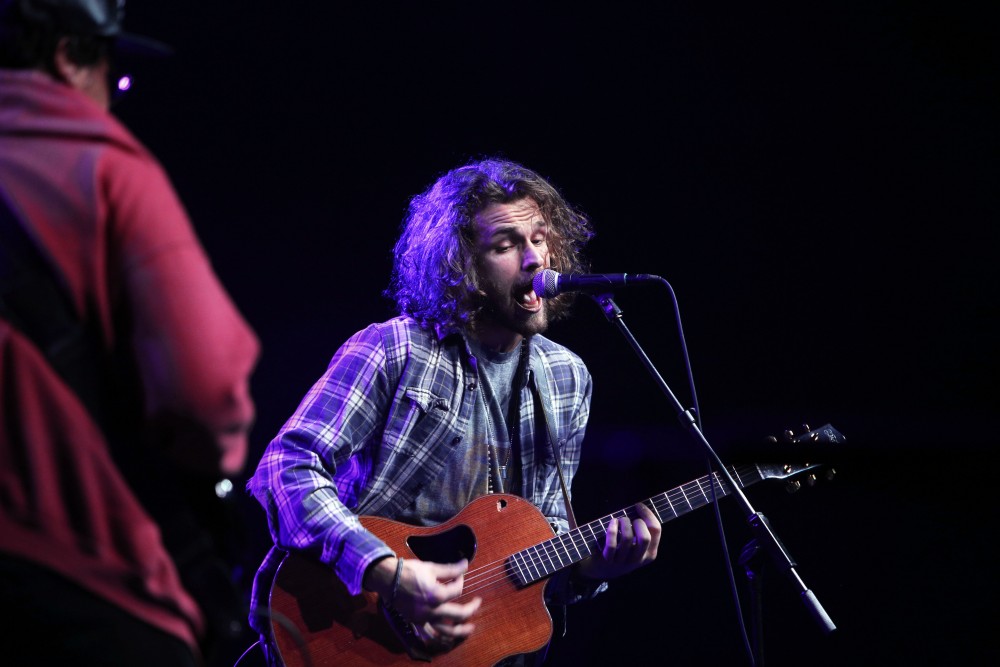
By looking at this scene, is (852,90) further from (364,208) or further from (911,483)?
(364,208)

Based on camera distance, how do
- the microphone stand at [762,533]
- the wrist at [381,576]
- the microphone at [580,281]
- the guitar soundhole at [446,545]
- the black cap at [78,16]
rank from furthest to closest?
the guitar soundhole at [446,545]
the microphone at [580,281]
the wrist at [381,576]
the microphone stand at [762,533]
the black cap at [78,16]

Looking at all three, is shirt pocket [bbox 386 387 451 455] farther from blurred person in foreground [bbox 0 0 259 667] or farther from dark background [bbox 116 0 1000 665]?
blurred person in foreground [bbox 0 0 259 667]

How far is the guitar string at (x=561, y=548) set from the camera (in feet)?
9.55

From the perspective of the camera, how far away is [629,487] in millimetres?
4113

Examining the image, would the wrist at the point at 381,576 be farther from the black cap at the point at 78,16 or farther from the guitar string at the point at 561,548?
the black cap at the point at 78,16

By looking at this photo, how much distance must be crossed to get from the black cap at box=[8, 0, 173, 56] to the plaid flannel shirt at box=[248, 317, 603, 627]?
5.23 ft

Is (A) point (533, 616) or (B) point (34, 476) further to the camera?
(A) point (533, 616)

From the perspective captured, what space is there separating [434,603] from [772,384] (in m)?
2.18

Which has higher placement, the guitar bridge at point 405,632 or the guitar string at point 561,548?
the guitar string at point 561,548

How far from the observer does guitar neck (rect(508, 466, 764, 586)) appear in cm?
297

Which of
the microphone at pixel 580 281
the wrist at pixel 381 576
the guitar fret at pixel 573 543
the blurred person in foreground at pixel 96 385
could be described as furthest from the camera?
the guitar fret at pixel 573 543


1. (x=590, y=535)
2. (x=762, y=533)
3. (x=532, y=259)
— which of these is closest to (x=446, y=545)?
(x=590, y=535)

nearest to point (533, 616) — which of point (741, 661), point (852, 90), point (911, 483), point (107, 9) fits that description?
point (741, 661)

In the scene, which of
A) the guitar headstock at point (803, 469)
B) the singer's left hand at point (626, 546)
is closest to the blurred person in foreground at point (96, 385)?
the singer's left hand at point (626, 546)
